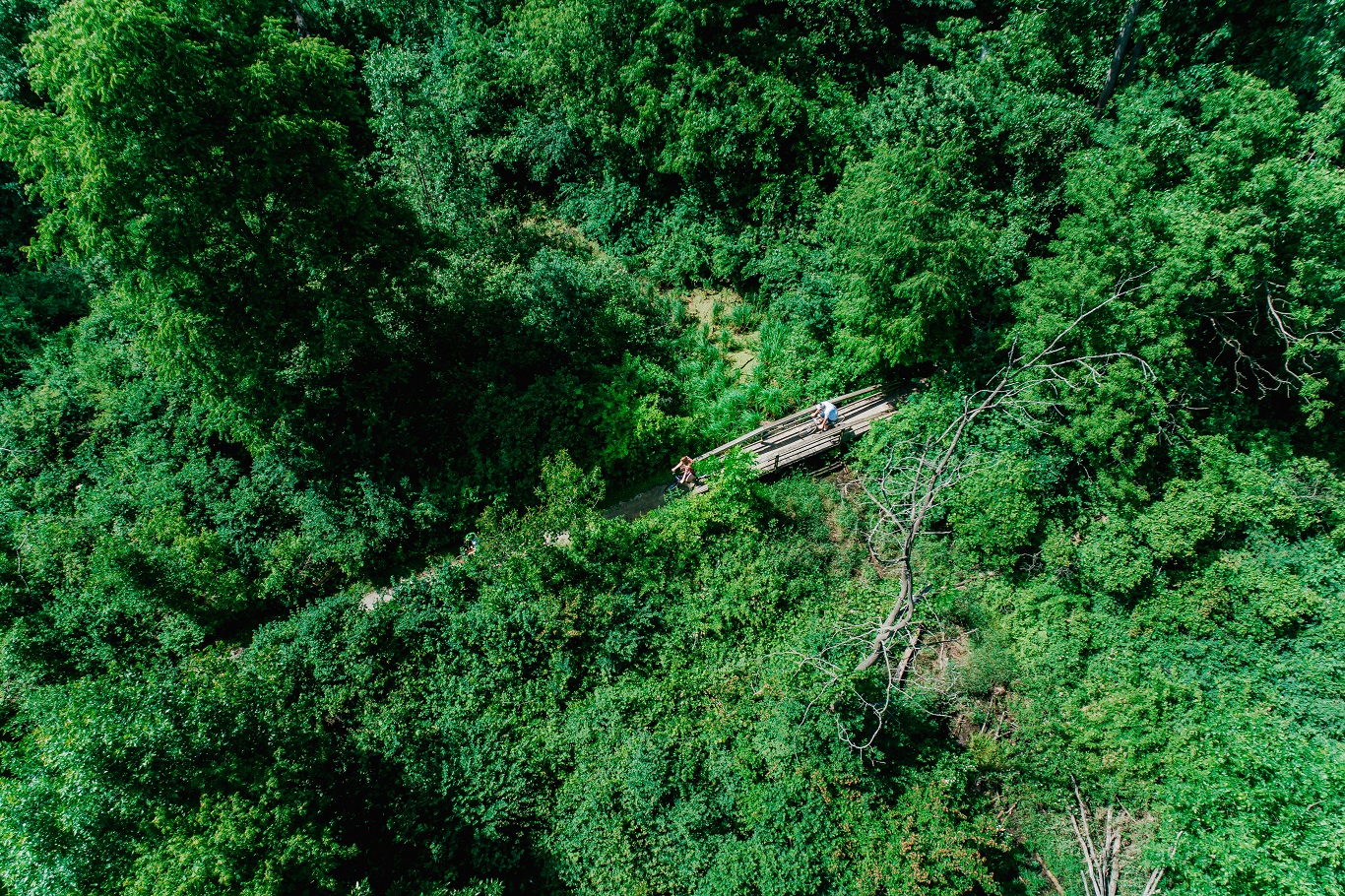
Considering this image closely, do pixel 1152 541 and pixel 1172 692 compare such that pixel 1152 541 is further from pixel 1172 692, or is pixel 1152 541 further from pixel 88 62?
pixel 88 62

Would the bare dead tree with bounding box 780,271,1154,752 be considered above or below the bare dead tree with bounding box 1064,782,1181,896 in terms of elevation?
above

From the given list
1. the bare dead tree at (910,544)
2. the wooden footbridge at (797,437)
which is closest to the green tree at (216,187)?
the wooden footbridge at (797,437)

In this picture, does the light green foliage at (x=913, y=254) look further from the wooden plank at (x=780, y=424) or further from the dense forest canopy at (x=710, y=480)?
the wooden plank at (x=780, y=424)

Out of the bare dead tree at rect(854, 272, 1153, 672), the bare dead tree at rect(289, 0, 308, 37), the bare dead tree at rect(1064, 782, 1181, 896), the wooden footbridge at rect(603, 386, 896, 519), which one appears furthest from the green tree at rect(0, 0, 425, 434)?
the bare dead tree at rect(1064, 782, 1181, 896)

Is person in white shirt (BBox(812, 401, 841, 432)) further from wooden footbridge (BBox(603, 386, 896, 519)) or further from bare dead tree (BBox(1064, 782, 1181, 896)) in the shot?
bare dead tree (BBox(1064, 782, 1181, 896))

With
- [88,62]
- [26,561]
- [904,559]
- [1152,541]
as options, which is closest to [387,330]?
[88,62]
